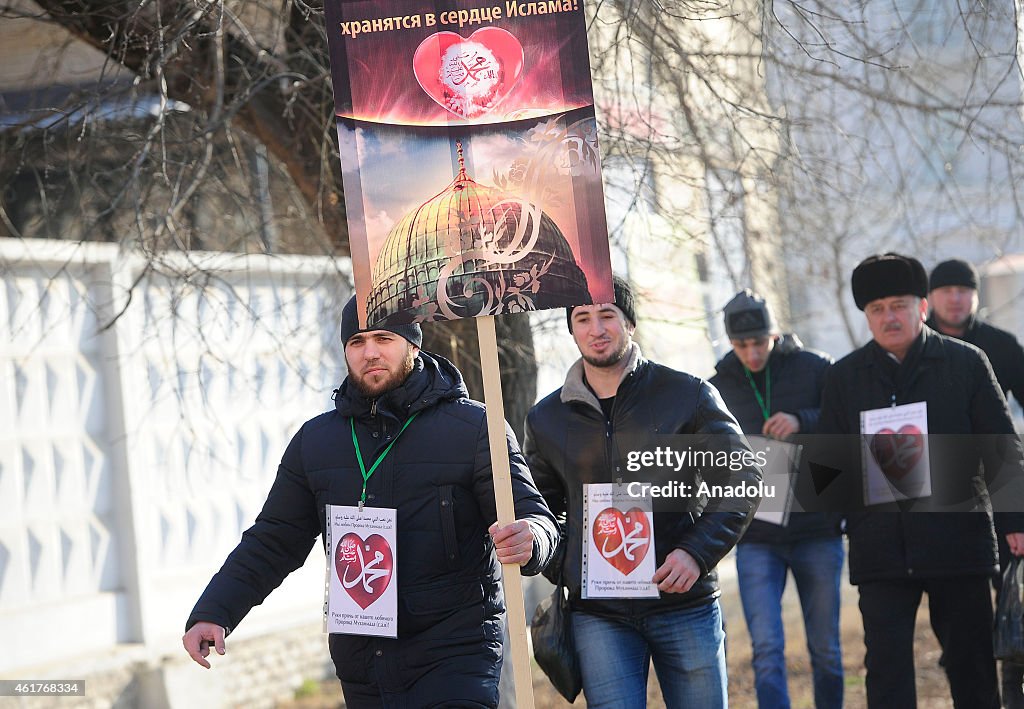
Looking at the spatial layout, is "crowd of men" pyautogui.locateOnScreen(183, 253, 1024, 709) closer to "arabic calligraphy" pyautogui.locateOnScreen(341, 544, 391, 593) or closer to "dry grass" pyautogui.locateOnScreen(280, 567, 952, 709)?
"arabic calligraphy" pyautogui.locateOnScreen(341, 544, 391, 593)

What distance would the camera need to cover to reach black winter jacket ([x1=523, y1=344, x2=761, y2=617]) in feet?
14.8

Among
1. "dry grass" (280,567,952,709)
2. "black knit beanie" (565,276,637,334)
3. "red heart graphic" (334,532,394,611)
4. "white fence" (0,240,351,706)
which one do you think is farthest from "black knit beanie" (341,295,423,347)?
"dry grass" (280,567,952,709)

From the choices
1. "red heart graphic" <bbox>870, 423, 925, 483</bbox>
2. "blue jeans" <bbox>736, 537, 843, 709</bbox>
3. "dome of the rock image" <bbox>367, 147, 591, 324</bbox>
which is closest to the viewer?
"dome of the rock image" <bbox>367, 147, 591, 324</bbox>

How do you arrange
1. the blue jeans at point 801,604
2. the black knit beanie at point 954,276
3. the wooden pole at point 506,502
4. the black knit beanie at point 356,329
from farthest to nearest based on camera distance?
the black knit beanie at point 954,276 → the blue jeans at point 801,604 → the black knit beanie at point 356,329 → the wooden pole at point 506,502

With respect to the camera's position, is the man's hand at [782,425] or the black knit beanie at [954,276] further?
the black knit beanie at [954,276]

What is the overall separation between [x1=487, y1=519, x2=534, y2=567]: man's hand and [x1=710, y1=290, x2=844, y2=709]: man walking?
2837 mm

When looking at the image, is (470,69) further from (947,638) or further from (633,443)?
(947,638)

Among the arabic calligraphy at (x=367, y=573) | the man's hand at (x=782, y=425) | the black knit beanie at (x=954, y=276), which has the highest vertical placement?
the black knit beanie at (x=954, y=276)

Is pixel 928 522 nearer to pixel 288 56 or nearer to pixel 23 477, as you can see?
pixel 288 56

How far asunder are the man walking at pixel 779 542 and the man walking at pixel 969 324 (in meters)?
0.75

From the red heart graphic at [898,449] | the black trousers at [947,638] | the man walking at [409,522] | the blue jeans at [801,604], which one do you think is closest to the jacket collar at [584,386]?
the man walking at [409,522]

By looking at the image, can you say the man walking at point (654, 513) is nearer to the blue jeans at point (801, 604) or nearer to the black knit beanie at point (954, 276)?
the blue jeans at point (801, 604)

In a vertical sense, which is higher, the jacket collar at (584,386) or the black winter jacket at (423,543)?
the jacket collar at (584,386)

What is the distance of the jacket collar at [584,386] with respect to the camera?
468cm
